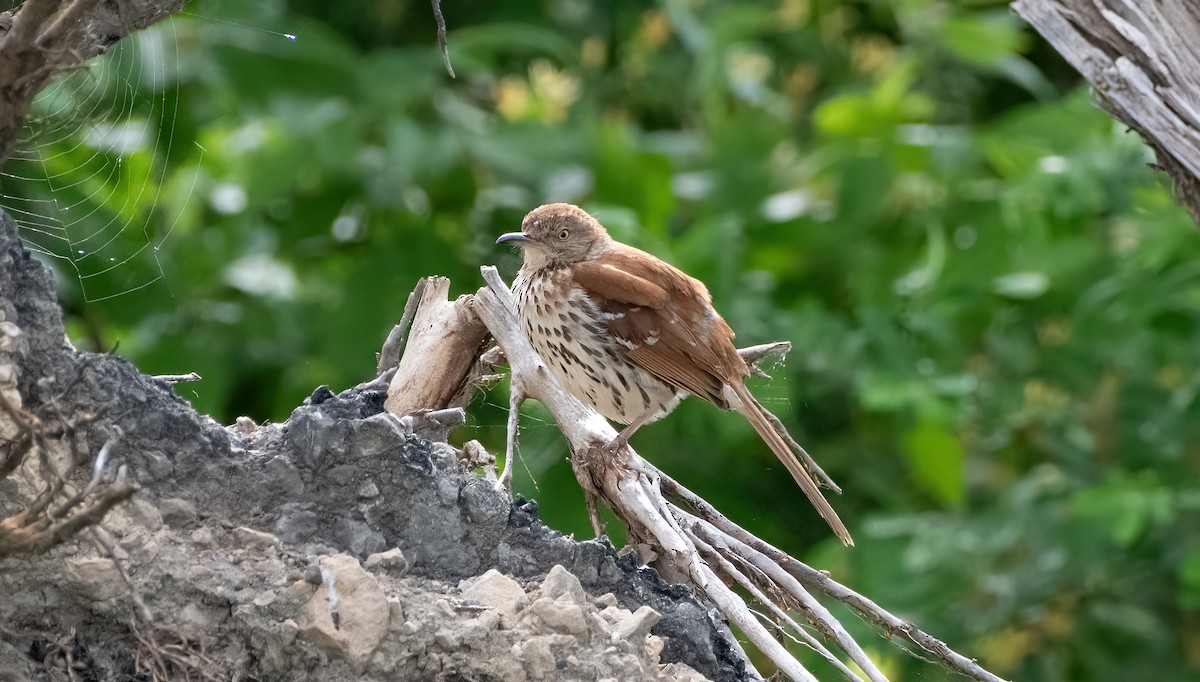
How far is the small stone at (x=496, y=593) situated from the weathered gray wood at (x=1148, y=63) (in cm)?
194

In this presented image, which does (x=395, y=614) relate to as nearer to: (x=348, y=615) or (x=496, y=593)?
(x=348, y=615)

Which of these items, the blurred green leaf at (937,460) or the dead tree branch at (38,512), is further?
the blurred green leaf at (937,460)

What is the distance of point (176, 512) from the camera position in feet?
7.00

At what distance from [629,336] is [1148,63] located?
4.83 ft

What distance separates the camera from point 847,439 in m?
6.86

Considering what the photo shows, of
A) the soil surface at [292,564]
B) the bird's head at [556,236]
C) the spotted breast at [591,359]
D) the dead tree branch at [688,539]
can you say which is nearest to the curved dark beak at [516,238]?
the bird's head at [556,236]

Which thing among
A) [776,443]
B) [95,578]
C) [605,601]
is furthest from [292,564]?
[776,443]

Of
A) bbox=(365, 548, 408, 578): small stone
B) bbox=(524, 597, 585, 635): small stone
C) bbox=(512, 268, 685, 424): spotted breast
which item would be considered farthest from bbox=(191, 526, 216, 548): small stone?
bbox=(512, 268, 685, 424): spotted breast

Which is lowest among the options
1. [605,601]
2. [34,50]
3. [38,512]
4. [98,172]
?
[605,601]

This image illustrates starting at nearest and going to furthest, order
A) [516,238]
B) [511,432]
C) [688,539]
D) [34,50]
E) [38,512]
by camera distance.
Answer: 1. [38,512]
2. [34,50]
3. [688,539]
4. [511,432]
5. [516,238]

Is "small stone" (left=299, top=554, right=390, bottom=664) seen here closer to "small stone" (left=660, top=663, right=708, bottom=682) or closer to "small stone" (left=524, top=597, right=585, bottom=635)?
"small stone" (left=524, top=597, right=585, bottom=635)

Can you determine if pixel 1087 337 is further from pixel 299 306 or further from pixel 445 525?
pixel 445 525

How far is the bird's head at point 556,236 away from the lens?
4031 millimetres

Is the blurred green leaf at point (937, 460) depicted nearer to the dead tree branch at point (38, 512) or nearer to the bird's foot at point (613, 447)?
the bird's foot at point (613, 447)
